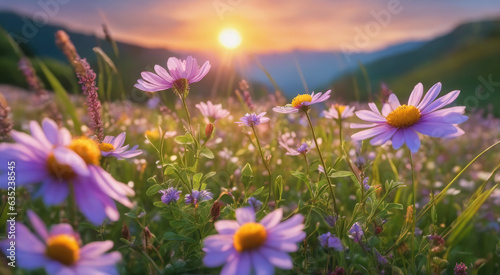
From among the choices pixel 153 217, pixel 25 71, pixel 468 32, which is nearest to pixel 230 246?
pixel 153 217

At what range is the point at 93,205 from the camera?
669mm

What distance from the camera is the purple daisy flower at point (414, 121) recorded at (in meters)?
0.92

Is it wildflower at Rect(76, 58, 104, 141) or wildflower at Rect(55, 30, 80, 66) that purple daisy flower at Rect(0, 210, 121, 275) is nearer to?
wildflower at Rect(76, 58, 104, 141)

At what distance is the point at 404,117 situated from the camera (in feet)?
3.33

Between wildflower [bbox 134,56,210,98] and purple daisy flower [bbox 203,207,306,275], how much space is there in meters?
0.48

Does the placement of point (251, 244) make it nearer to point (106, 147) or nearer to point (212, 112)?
point (106, 147)

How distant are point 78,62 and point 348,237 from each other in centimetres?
95

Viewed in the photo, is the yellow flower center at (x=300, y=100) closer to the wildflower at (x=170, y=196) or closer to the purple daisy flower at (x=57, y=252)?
the wildflower at (x=170, y=196)

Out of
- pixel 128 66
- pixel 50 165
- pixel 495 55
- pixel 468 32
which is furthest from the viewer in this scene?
pixel 468 32

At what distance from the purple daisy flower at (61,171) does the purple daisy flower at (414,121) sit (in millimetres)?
583

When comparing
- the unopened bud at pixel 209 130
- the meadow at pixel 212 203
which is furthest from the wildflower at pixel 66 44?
the unopened bud at pixel 209 130

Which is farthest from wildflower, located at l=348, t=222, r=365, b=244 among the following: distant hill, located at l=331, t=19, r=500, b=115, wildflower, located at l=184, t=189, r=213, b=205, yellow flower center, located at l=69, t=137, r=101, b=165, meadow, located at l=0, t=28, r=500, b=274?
distant hill, located at l=331, t=19, r=500, b=115

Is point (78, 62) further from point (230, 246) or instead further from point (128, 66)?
point (128, 66)

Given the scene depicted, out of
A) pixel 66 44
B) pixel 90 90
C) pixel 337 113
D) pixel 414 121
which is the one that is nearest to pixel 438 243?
pixel 414 121
